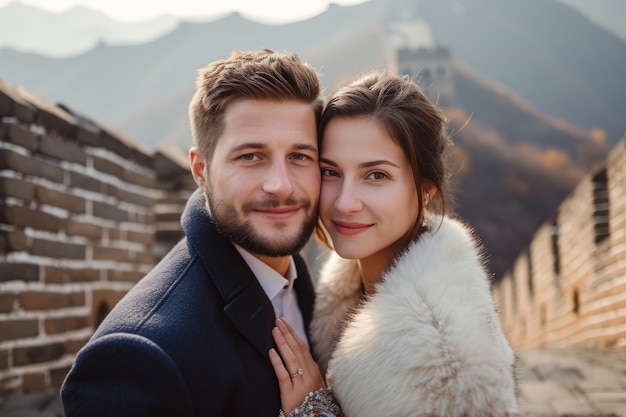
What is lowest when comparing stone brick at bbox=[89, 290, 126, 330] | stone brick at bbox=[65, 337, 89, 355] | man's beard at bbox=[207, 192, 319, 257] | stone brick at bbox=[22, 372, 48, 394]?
stone brick at bbox=[22, 372, 48, 394]

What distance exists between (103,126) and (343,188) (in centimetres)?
237

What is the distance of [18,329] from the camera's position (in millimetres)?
3045

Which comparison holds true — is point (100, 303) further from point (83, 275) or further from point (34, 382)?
point (34, 382)

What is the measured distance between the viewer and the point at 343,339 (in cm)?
202

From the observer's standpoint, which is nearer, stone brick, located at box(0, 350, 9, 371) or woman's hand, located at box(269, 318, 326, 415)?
woman's hand, located at box(269, 318, 326, 415)

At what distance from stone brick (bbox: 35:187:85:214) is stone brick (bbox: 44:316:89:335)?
2.02 ft

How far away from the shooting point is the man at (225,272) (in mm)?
1615

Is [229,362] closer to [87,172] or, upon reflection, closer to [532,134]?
[87,172]

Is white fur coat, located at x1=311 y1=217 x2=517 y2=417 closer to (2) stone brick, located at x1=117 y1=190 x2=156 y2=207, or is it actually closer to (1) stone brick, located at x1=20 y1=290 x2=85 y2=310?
(1) stone brick, located at x1=20 y1=290 x2=85 y2=310

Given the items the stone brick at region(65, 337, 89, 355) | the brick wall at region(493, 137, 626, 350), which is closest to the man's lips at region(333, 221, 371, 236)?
the brick wall at region(493, 137, 626, 350)

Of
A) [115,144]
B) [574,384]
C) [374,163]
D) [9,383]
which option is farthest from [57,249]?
[574,384]

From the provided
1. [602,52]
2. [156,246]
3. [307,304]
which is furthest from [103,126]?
[602,52]

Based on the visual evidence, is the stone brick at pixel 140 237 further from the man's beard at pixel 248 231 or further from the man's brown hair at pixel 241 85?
the man's beard at pixel 248 231

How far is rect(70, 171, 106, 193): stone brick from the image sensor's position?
11.9ft
